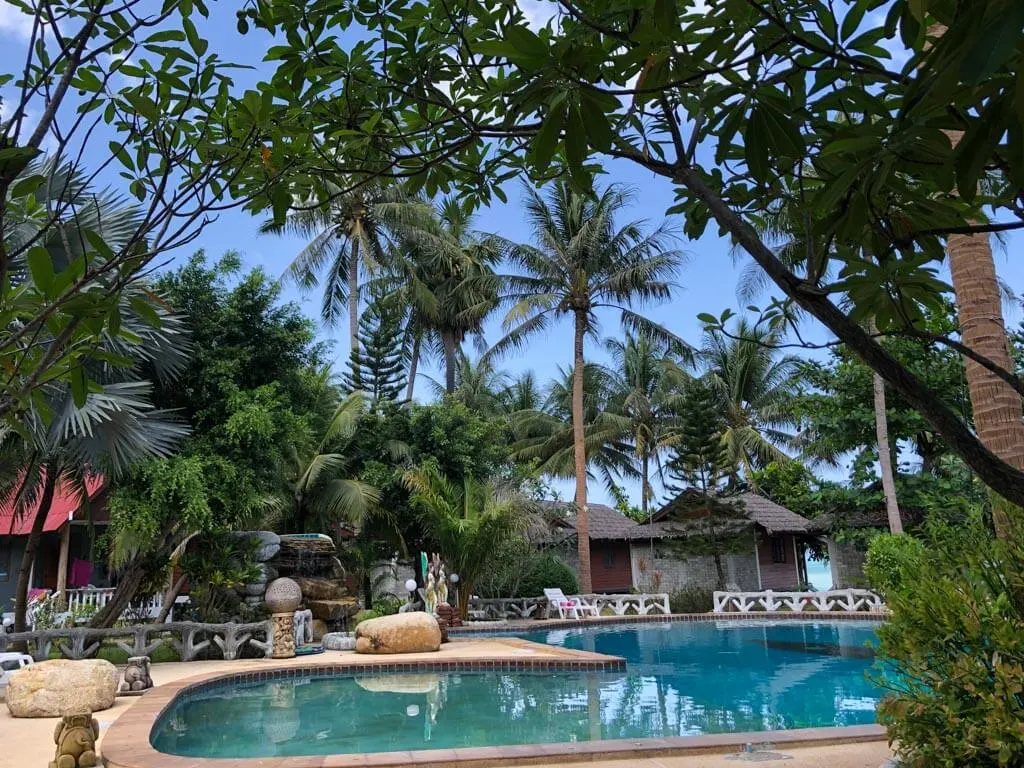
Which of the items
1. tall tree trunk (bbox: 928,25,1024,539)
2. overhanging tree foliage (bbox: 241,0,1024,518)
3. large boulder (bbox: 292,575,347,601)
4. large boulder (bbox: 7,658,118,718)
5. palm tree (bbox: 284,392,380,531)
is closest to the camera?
overhanging tree foliage (bbox: 241,0,1024,518)

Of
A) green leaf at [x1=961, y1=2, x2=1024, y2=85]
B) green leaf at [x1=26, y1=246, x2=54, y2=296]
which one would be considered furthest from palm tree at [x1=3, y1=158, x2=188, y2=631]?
green leaf at [x1=961, y1=2, x2=1024, y2=85]

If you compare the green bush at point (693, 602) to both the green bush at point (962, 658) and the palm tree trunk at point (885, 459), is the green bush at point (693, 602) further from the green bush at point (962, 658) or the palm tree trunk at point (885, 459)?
the green bush at point (962, 658)

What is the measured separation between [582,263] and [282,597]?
1345 centimetres

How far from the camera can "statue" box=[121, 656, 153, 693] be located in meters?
8.98

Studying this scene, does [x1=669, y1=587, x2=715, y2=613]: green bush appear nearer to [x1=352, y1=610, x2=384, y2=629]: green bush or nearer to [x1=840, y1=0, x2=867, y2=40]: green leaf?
[x1=352, y1=610, x2=384, y2=629]: green bush

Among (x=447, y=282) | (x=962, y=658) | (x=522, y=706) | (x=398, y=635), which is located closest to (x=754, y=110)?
(x=962, y=658)

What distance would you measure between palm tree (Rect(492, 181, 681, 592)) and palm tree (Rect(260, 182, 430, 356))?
14.4 feet

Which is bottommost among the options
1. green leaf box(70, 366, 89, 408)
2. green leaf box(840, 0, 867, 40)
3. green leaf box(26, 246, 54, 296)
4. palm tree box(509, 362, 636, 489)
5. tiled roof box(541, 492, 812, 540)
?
green leaf box(70, 366, 89, 408)

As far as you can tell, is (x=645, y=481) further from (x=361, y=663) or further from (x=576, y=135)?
(x=576, y=135)

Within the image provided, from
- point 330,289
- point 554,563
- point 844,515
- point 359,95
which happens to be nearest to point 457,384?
point 330,289

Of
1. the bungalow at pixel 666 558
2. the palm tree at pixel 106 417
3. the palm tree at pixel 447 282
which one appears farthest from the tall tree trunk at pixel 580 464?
the palm tree at pixel 106 417

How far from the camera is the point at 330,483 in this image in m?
19.5

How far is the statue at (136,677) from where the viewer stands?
8.98 metres

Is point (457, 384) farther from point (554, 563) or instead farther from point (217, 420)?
point (217, 420)
